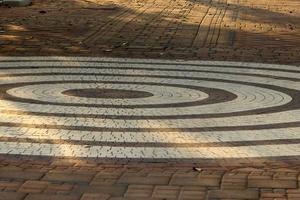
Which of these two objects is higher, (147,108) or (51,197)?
(51,197)

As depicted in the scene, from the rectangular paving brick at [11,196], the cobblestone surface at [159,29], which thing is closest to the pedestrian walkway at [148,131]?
the rectangular paving brick at [11,196]

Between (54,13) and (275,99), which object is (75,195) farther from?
(54,13)

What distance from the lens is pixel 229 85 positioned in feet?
33.9

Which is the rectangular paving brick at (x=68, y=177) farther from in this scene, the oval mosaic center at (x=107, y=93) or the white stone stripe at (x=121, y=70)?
the white stone stripe at (x=121, y=70)

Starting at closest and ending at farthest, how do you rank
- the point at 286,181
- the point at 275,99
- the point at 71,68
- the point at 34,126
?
the point at 286,181
the point at 34,126
the point at 275,99
the point at 71,68

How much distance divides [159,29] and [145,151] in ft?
36.8

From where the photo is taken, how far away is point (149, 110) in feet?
27.6

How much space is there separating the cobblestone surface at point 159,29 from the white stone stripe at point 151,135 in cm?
609

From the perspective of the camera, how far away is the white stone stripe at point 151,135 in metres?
6.77

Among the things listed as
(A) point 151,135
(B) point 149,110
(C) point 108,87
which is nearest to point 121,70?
(C) point 108,87

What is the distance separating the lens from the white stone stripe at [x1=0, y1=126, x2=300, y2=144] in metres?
6.77

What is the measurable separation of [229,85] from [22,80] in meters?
3.29

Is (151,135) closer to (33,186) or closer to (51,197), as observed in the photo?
(33,186)

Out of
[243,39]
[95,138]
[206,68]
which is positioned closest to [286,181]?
[95,138]
